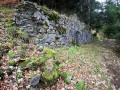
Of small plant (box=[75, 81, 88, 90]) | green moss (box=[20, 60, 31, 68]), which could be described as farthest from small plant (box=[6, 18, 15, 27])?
small plant (box=[75, 81, 88, 90])

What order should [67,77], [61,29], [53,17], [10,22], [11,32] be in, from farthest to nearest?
1. [61,29]
2. [53,17]
3. [10,22]
4. [11,32]
5. [67,77]

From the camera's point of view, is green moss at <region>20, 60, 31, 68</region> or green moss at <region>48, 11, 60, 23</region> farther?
green moss at <region>48, 11, 60, 23</region>

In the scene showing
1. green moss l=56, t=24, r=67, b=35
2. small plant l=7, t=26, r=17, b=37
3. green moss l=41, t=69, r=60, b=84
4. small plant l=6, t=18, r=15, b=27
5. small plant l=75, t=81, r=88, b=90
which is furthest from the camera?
green moss l=56, t=24, r=67, b=35

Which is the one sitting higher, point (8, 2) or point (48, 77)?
point (8, 2)

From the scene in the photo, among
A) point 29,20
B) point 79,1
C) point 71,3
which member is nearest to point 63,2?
point 71,3

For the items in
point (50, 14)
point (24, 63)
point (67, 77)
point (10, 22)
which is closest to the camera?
point (24, 63)

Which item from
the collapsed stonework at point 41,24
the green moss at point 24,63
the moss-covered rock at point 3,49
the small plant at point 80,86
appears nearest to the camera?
the green moss at point 24,63

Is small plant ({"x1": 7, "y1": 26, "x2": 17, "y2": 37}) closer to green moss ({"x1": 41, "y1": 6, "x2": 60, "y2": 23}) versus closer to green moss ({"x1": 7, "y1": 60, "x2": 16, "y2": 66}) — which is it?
green moss ({"x1": 7, "y1": 60, "x2": 16, "y2": 66})

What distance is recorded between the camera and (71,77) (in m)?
3.16

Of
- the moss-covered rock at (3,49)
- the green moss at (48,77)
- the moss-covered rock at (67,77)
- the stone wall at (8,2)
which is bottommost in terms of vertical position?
the moss-covered rock at (67,77)

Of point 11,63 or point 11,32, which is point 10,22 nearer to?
point 11,32

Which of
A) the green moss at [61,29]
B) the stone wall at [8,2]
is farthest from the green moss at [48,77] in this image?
the stone wall at [8,2]

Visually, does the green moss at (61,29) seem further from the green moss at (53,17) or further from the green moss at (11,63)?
the green moss at (11,63)

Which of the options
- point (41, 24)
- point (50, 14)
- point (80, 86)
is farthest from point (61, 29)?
point (80, 86)
